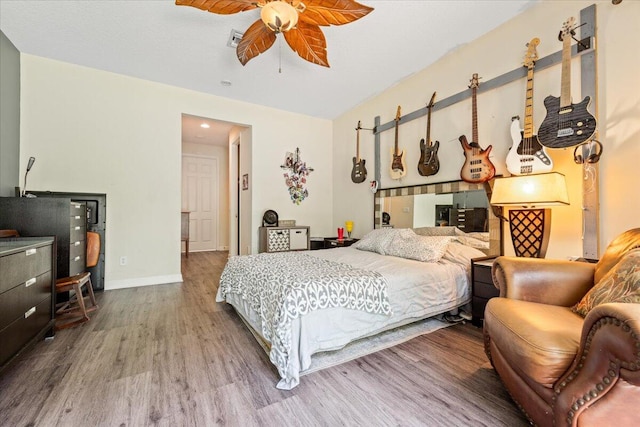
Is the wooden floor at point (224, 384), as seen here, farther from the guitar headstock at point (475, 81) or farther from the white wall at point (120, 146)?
the guitar headstock at point (475, 81)

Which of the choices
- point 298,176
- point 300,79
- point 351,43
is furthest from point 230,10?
point 298,176

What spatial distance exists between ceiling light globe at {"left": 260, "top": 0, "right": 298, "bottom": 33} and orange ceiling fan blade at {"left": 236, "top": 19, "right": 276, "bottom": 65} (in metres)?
0.39

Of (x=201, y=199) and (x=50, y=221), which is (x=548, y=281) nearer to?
(x=50, y=221)

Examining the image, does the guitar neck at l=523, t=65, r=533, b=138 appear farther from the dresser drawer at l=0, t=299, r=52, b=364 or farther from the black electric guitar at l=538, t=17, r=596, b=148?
the dresser drawer at l=0, t=299, r=52, b=364

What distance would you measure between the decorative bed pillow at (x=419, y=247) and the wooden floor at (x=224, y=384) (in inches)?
26.1

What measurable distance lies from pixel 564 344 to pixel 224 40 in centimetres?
346

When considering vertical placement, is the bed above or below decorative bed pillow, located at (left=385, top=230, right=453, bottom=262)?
below

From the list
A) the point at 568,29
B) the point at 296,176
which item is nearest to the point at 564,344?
the point at 568,29

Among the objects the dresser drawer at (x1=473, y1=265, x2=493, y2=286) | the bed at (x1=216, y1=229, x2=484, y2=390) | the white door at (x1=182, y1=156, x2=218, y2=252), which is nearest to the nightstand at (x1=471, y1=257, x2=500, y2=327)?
the dresser drawer at (x1=473, y1=265, x2=493, y2=286)

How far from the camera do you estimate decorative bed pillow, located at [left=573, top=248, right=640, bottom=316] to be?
1.11 meters

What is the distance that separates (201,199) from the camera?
673 centimetres

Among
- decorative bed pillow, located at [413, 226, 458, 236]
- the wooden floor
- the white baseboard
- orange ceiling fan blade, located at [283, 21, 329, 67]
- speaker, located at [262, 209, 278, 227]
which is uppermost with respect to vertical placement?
orange ceiling fan blade, located at [283, 21, 329, 67]

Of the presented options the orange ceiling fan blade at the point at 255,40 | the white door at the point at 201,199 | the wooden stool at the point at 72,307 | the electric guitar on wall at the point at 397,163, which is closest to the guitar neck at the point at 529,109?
the electric guitar on wall at the point at 397,163

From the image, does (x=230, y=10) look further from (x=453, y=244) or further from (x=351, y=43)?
(x=453, y=244)
